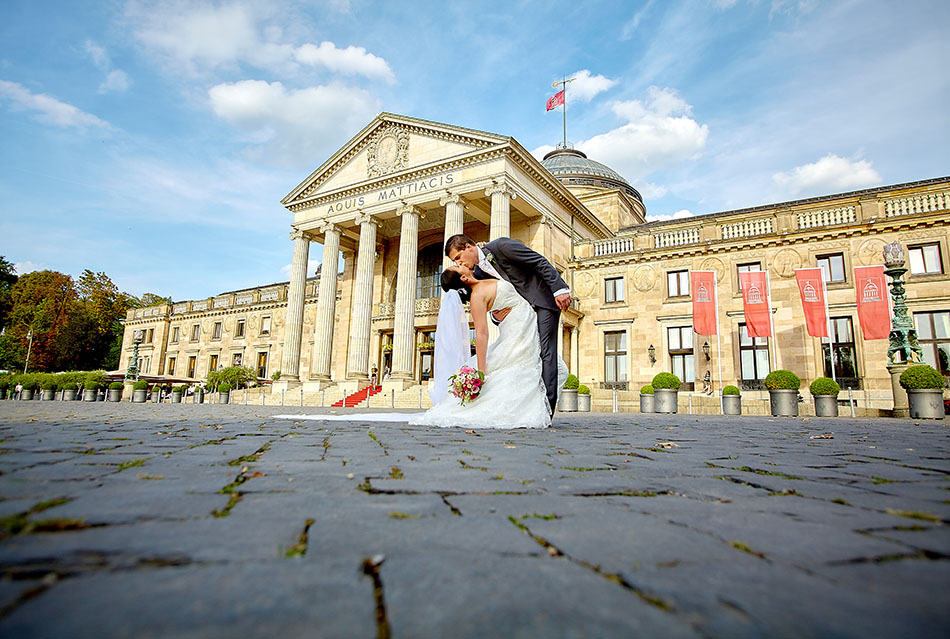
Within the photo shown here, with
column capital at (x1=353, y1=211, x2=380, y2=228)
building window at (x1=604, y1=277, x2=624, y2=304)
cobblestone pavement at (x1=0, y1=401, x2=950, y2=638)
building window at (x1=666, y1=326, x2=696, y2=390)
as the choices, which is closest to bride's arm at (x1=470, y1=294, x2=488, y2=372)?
cobblestone pavement at (x1=0, y1=401, x2=950, y2=638)

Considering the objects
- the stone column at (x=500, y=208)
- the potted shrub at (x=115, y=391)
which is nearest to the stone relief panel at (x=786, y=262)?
the stone column at (x=500, y=208)

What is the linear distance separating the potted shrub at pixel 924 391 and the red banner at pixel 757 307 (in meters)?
7.00

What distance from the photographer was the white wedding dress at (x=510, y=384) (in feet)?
22.5

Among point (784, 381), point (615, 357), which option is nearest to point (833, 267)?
point (784, 381)

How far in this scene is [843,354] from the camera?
21188 millimetres

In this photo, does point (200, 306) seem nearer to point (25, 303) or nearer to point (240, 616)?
point (25, 303)

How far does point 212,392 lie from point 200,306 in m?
18.9

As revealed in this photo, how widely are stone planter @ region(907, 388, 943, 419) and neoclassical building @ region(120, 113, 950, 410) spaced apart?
650 cm

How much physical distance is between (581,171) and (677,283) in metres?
16.8

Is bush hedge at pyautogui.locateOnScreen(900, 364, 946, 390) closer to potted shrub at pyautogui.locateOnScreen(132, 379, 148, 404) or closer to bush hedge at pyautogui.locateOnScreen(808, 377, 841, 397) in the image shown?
bush hedge at pyautogui.locateOnScreen(808, 377, 841, 397)

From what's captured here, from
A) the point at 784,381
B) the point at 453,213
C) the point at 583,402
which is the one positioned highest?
the point at 453,213

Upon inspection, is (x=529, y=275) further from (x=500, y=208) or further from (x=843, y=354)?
(x=843, y=354)

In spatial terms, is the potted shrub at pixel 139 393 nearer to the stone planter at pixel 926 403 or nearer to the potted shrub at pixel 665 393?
the potted shrub at pixel 665 393

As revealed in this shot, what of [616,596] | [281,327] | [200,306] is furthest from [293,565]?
[200,306]
